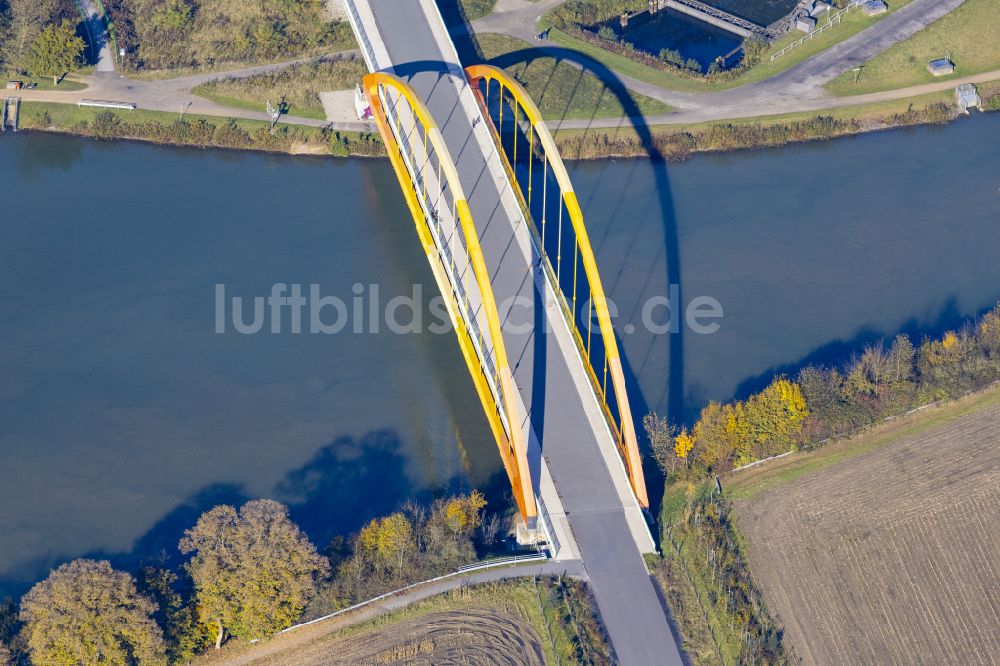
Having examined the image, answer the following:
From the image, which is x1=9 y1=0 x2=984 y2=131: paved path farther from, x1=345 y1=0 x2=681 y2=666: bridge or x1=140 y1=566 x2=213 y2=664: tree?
x1=140 y1=566 x2=213 y2=664: tree

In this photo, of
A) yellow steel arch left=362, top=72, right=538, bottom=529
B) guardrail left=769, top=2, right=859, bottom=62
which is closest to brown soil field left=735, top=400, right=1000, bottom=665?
yellow steel arch left=362, top=72, right=538, bottom=529

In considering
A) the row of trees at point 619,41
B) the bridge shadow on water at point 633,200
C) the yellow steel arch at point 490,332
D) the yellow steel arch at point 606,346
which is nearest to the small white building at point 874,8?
the row of trees at point 619,41

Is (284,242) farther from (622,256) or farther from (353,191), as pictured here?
(622,256)

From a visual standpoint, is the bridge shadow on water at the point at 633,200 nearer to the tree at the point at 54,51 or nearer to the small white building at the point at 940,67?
the small white building at the point at 940,67

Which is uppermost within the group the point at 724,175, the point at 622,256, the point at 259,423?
the point at 724,175

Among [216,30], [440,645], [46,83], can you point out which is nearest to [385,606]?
[440,645]

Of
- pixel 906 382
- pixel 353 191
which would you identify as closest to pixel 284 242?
pixel 353 191

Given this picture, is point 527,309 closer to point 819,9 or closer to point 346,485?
point 346,485
